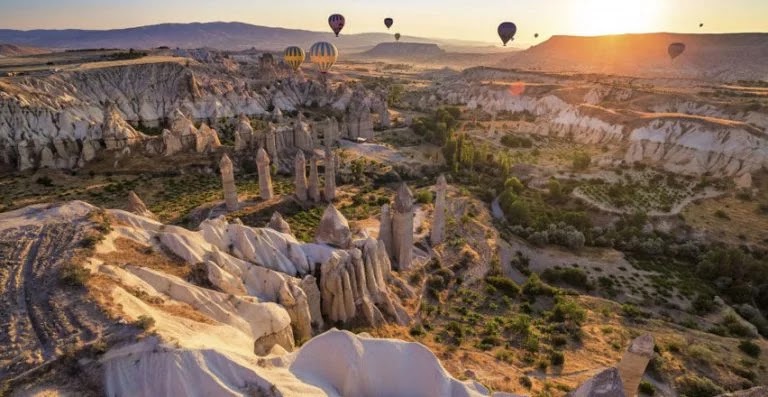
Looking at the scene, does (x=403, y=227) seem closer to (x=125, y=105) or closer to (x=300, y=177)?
(x=300, y=177)

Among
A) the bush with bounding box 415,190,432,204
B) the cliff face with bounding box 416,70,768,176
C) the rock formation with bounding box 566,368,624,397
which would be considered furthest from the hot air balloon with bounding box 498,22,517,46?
the rock formation with bounding box 566,368,624,397

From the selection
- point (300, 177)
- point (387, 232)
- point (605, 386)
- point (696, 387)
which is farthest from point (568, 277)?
point (300, 177)

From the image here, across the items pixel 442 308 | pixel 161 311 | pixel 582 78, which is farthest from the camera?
pixel 582 78

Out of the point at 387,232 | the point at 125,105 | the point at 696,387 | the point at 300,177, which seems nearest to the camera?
the point at 696,387

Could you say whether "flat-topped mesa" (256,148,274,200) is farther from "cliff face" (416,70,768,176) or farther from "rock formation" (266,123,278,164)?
"cliff face" (416,70,768,176)

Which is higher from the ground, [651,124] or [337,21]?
[337,21]

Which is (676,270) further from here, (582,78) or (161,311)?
(582,78)

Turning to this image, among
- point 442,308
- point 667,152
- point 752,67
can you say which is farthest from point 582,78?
point 442,308
